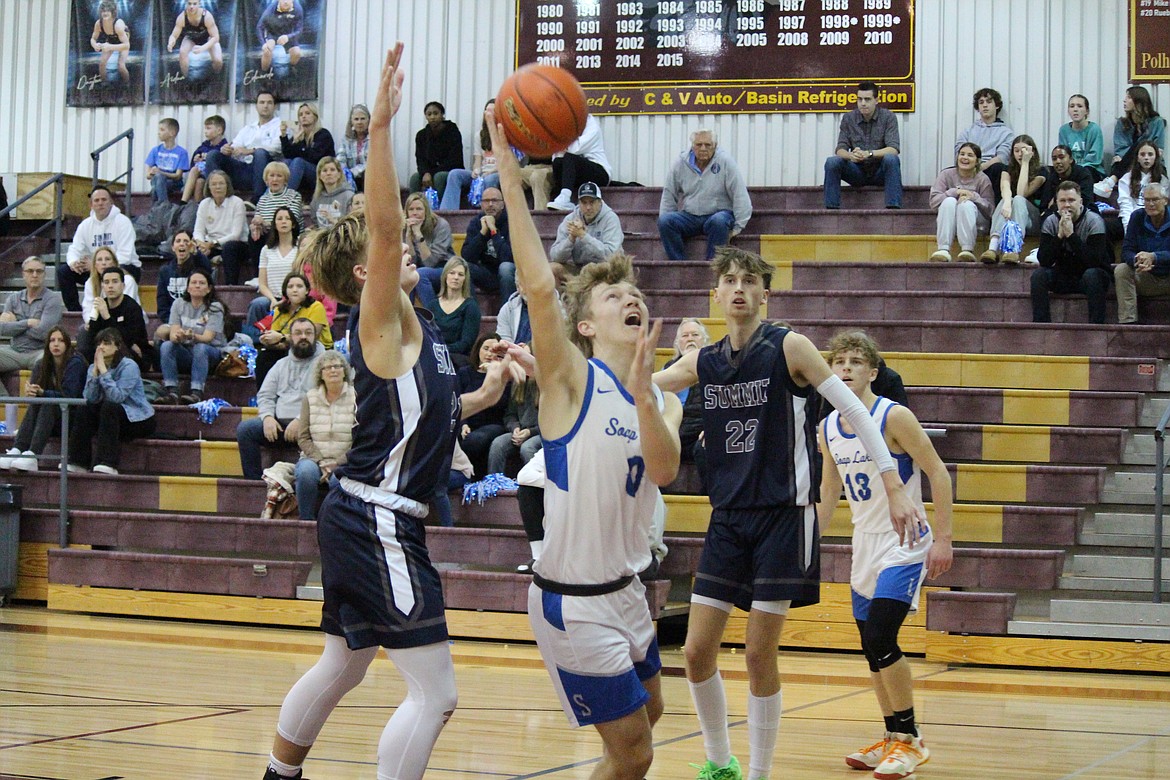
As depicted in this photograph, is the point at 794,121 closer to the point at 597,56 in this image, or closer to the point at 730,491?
the point at 597,56

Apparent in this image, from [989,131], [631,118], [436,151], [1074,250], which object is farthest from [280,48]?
[1074,250]

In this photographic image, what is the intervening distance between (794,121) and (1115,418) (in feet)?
15.4

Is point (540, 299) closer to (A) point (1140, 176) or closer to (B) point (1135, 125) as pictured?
(A) point (1140, 176)

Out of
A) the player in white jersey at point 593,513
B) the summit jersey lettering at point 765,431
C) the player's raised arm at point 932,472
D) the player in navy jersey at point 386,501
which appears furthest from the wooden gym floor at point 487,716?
the player in white jersey at point 593,513

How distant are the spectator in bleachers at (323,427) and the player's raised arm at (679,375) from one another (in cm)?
446

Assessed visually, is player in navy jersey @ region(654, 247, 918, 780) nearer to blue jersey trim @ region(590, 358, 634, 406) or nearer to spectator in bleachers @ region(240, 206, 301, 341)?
blue jersey trim @ region(590, 358, 634, 406)

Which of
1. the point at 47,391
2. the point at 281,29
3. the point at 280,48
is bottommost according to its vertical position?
the point at 47,391

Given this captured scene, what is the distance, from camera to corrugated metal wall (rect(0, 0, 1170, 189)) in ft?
38.8

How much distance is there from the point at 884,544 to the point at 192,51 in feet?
36.2

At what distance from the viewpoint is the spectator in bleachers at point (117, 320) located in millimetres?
9883

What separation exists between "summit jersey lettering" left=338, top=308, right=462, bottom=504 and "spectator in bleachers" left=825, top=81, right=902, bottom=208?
8366 millimetres

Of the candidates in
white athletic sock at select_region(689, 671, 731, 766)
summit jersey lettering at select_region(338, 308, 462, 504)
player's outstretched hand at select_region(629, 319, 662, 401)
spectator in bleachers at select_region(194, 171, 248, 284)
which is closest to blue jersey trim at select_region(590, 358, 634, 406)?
player's outstretched hand at select_region(629, 319, 662, 401)

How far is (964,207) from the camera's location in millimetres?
10242

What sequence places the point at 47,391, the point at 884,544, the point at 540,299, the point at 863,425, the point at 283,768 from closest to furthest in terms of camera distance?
the point at 540,299 → the point at 283,768 → the point at 863,425 → the point at 884,544 → the point at 47,391
